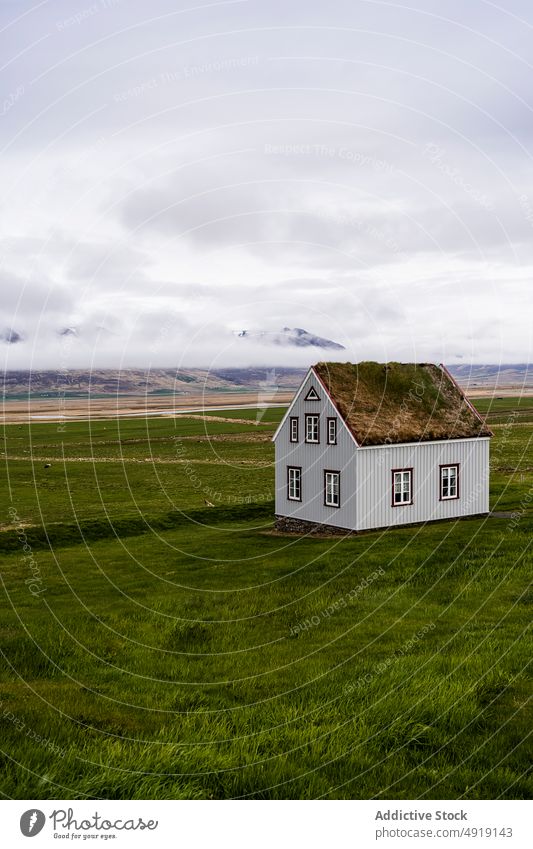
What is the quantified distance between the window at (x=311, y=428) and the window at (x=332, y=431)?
1.11 m

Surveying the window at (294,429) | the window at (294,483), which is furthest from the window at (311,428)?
the window at (294,483)

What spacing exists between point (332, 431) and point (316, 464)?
2251mm

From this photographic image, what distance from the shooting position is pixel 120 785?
10.4 meters

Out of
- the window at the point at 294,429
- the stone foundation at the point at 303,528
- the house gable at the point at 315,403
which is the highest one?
the house gable at the point at 315,403

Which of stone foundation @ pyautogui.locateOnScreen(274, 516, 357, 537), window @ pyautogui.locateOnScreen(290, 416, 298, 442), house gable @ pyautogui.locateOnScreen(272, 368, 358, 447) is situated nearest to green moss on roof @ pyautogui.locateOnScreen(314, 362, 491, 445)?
house gable @ pyautogui.locateOnScreen(272, 368, 358, 447)

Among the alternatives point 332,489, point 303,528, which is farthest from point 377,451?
point 303,528

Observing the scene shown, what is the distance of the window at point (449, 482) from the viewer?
4500 cm

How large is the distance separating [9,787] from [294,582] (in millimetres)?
21585

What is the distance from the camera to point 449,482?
4538 centimetres

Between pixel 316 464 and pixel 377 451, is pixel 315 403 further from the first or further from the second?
pixel 377 451

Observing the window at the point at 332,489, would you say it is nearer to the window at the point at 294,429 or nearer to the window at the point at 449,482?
the window at the point at 294,429

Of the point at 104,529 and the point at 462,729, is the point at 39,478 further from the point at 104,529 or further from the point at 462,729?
the point at 462,729

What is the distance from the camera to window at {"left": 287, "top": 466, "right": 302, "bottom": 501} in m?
45.9

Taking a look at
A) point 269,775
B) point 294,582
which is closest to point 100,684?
point 269,775
